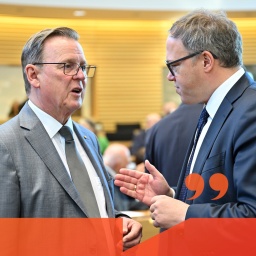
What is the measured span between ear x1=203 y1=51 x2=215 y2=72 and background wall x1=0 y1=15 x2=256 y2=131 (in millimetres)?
13311

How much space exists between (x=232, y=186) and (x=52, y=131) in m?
0.85

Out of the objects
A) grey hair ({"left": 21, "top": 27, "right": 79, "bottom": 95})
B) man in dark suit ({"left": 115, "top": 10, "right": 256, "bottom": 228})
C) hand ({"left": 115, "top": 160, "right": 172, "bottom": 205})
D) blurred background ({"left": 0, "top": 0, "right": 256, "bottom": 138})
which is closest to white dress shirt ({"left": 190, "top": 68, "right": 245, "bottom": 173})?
man in dark suit ({"left": 115, "top": 10, "right": 256, "bottom": 228})

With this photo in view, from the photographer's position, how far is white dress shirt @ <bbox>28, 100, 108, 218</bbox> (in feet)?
8.03

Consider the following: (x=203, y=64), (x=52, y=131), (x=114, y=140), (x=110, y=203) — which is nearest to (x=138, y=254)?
(x=110, y=203)

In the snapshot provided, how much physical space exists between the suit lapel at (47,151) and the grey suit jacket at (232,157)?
51 centimetres

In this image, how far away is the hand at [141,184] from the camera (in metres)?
2.45

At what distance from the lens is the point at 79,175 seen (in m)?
2.47

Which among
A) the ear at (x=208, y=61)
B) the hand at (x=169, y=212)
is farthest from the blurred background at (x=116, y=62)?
the hand at (x=169, y=212)

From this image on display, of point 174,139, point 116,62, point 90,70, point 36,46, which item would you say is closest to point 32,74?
point 36,46

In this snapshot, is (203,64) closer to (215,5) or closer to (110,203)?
(110,203)

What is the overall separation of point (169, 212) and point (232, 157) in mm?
325

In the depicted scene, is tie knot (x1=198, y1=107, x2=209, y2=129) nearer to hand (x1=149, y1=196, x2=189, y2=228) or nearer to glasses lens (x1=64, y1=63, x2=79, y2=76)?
hand (x1=149, y1=196, x2=189, y2=228)

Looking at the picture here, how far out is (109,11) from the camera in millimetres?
13688

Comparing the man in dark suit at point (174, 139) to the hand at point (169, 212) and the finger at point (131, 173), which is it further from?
the hand at point (169, 212)
